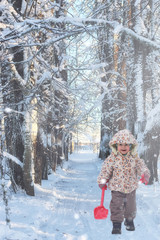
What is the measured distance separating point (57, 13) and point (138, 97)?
4.07 meters

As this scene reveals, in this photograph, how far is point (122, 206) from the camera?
4.29 metres

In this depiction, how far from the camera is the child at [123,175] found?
414 cm

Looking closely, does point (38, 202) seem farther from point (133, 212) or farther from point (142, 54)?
point (142, 54)

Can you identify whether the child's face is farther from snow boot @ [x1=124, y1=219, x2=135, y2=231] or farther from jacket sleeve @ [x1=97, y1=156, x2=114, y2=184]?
snow boot @ [x1=124, y1=219, x2=135, y2=231]

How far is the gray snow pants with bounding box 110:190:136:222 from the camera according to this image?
4.27 metres

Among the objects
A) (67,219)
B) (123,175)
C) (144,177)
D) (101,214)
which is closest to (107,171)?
(123,175)

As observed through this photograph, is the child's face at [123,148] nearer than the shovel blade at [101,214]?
No

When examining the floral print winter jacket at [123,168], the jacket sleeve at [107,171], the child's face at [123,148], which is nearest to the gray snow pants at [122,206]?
the floral print winter jacket at [123,168]

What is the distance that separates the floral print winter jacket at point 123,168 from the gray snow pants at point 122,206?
0.47 feet

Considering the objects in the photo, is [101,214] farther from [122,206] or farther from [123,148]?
[123,148]

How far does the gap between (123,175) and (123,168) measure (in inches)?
4.4

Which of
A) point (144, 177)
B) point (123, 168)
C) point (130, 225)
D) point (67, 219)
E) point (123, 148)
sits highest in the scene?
point (123, 148)

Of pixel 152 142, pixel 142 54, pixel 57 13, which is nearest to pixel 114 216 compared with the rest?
pixel 152 142

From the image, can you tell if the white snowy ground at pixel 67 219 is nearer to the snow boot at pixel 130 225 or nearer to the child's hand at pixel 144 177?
the snow boot at pixel 130 225
